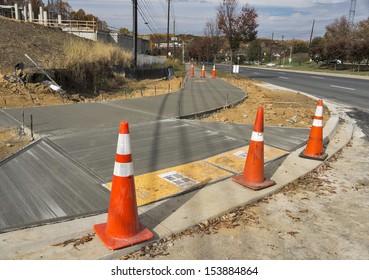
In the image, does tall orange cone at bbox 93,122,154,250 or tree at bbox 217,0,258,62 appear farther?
tree at bbox 217,0,258,62

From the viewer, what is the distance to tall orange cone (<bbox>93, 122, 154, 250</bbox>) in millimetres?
2811

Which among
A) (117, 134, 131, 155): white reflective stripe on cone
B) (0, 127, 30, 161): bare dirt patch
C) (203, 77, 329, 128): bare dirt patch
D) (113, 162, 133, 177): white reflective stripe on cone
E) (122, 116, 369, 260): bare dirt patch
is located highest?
(117, 134, 131, 155): white reflective stripe on cone

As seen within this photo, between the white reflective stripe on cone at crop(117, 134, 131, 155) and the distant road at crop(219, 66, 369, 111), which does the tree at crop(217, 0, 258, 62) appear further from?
the white reflective stripe on cone at crop(117, 134, 131, 155)

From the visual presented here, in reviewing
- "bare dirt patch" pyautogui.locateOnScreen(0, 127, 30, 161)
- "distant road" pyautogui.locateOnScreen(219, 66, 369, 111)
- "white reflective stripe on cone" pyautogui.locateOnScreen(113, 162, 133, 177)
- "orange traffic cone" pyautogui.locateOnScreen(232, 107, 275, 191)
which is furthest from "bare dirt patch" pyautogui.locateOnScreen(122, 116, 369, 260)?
"distant road" pyautogui.locateOnScreen(219, 66, 369, 111)

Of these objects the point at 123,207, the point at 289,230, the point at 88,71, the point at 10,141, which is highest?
the point at 88,71

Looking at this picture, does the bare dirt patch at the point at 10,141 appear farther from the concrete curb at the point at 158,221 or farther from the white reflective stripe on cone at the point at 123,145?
the white reflective stripe on cone at the point at 123,145

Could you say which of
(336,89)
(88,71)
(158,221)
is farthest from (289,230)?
(336,89)

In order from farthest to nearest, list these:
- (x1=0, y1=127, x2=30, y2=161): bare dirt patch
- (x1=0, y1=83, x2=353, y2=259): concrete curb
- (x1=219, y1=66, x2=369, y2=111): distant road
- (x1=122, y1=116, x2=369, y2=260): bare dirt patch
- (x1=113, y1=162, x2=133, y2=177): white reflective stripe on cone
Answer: (x1=219, y1=66, x2=369, y2=111): distant road < (x1=0, y1=127, x2=30, y2=161): bare dirt patch < (x1=113, y1=162, x2=133, y2=177): white reflective stripe on cone < (x1=122, y1=116, x2=369, y2=260): bare dirt patch < (x1=0, y1=83, x2=353, y2=259): concrete curb

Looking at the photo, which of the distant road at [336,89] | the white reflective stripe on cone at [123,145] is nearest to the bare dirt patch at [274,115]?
the distant road at [336,89]

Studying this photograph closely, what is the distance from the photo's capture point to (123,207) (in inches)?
111

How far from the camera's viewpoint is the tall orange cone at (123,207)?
281 cm

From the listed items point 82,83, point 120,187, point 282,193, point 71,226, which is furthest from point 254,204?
point 82,83

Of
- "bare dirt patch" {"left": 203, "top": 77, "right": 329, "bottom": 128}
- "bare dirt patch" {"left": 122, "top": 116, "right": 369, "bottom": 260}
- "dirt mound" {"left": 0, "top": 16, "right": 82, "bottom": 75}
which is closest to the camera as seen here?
"bare dirt patch" {"left": 122, "top": 116, "right": 369, "bottom": 260}

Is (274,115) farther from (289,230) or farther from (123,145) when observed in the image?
(123,145)
